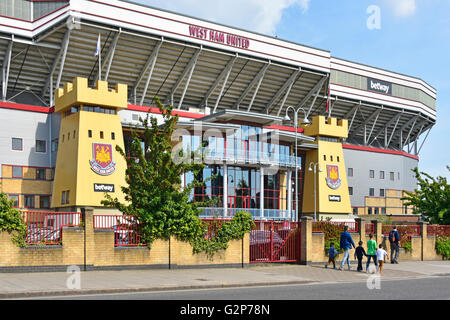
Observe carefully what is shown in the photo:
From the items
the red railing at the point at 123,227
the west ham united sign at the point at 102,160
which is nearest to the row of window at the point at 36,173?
the west ham united sign at the point at 102,160

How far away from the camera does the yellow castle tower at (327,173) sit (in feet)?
212

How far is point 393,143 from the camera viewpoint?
88438mm

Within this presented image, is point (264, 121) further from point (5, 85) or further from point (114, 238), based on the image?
point (114, 238)

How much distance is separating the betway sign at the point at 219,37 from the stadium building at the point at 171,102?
0.11 m

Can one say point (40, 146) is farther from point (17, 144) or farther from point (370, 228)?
point (370, 228)

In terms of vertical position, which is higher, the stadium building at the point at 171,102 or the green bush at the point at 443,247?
the stadium building at the point at 171,102

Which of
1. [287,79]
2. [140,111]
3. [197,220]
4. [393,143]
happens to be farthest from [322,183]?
[197,220]

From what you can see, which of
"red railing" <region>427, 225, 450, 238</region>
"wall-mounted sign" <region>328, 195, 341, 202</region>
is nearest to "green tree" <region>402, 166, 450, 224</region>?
"red railing" <region>427, 225, 450, 238</region>

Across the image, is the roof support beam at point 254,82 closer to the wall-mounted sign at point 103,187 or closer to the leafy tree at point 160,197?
the wall-mounted sign at point 103,187

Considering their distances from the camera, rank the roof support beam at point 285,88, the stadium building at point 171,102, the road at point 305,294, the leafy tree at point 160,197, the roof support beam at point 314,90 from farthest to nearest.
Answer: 1. the roof support beam at point 314,90
2. the roof support beam at point 285,88
3. the stadium building at point 171,102
4. the leafy tree at point 160,197
5. the road at point 305,294

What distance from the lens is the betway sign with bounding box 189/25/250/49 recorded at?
56494 millimetres

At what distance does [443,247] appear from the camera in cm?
3784

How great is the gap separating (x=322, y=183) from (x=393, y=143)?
28285 mm

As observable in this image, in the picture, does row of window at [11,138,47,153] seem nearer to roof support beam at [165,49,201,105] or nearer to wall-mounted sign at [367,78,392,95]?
roof support beam at [165,49,201,105]
